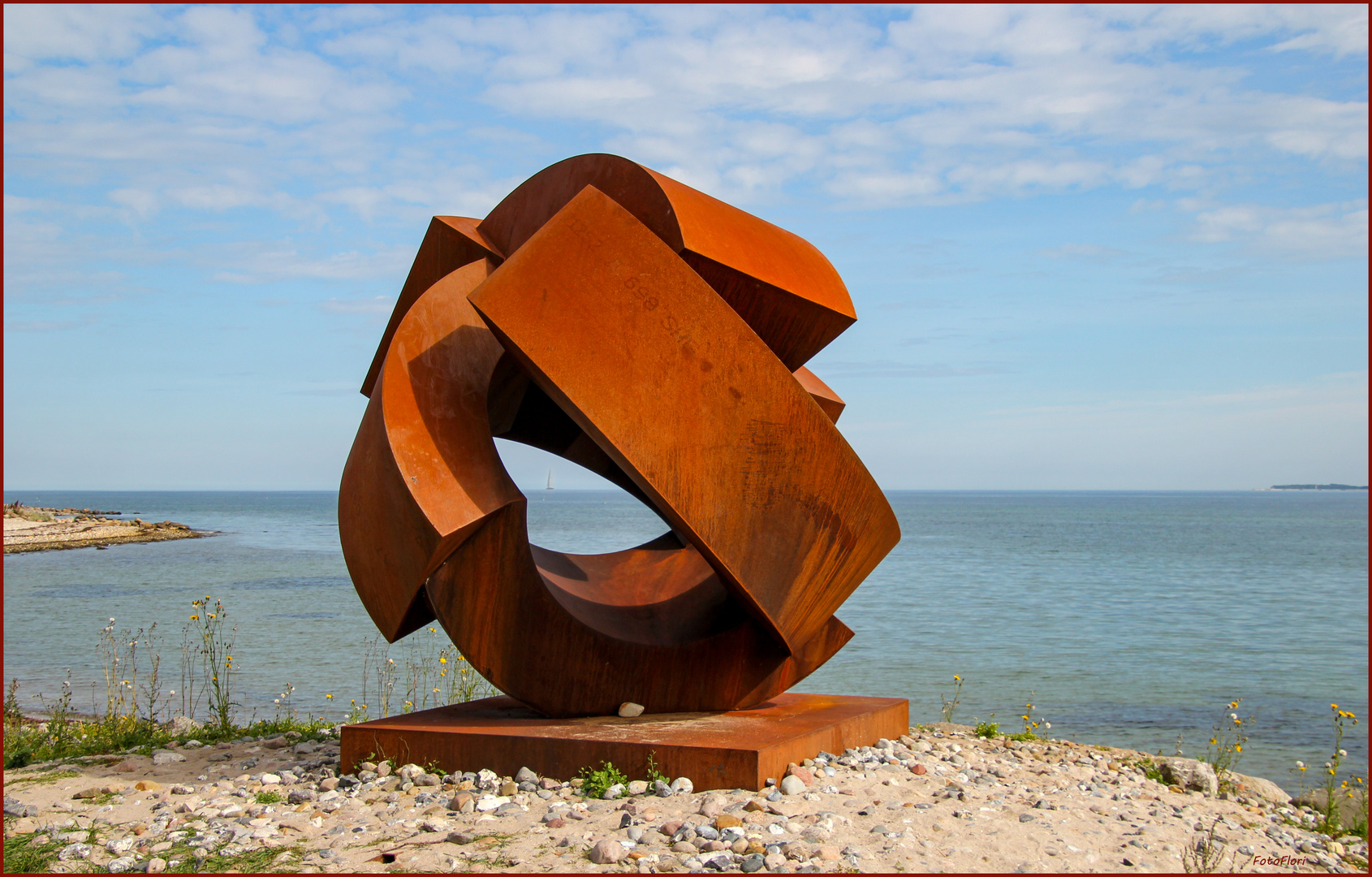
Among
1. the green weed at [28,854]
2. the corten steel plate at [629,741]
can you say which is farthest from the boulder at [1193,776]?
the green weed at [28,854]

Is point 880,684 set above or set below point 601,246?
below

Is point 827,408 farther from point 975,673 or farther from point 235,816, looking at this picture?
point 975,673

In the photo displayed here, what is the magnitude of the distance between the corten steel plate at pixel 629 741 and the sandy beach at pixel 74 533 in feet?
145

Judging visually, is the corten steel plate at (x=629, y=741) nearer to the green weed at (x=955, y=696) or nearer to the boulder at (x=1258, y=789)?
the boulder at (x=1258, y=789)

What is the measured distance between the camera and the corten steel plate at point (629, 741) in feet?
20.1

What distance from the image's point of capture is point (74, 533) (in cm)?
5366

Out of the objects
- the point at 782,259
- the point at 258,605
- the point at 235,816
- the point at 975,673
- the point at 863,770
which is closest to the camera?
the point at 235,816

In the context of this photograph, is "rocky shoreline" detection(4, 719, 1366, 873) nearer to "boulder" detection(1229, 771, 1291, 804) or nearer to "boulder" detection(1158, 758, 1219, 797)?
"boulder" detection(1158, 758, 1219, 797)

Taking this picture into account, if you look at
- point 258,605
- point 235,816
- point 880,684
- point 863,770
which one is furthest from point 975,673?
point 258,605

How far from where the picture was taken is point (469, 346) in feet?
23.9

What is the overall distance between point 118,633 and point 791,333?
15.7 m

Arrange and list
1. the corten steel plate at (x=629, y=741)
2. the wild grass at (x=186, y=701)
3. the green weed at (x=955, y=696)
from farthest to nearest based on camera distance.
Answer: the green weed at (x=955, y=696), the wild grass at (x=186, y=701), the corten steel plate at (x=629, y=741)

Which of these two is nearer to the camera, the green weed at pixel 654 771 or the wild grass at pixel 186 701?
the green weed at pixel 654 771

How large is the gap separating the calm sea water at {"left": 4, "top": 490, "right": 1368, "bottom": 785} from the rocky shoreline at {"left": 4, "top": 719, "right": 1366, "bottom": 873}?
5005mm
